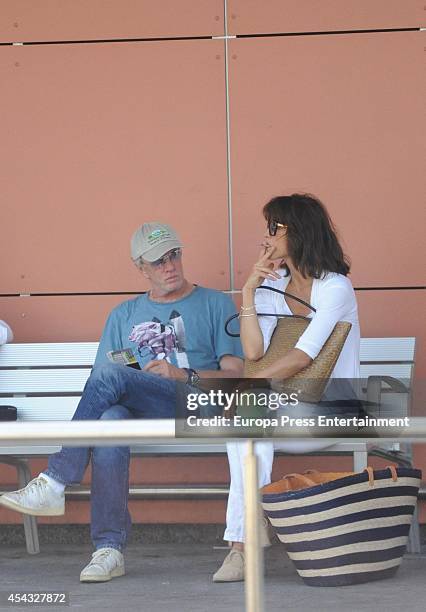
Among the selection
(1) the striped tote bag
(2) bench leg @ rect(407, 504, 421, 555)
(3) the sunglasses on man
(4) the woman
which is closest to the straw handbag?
(4) the woman

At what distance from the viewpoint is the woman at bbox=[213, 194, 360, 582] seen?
4211 millimetres

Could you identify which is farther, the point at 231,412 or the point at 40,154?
the point at 40,154

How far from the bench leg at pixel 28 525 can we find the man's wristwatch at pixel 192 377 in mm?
888

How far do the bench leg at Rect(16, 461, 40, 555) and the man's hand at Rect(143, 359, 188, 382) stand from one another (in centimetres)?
80

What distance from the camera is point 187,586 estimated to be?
3.98 meters

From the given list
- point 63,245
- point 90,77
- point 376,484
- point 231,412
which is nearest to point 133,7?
point 90,77

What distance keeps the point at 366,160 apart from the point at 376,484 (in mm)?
1811

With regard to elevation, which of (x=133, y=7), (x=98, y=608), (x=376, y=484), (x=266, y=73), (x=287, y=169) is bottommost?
(x=98, y=608)

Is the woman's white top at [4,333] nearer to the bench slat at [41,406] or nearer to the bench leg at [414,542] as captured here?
the bench slat at [41,406]

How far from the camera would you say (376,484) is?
380 cm

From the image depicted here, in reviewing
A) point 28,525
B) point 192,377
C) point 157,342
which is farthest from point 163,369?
point 28,525

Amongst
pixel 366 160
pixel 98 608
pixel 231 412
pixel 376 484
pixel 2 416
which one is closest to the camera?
pixel 231 412

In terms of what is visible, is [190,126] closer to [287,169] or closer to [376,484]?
[287,169]

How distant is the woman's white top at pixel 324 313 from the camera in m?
4.20
